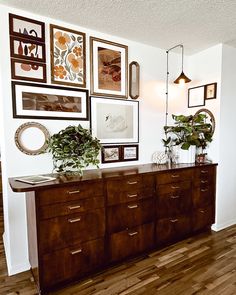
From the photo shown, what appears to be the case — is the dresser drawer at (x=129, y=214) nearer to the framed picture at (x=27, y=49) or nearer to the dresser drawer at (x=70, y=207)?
the dresser drawer at (x=70, y=207)

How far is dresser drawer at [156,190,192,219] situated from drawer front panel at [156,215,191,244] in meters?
0.07

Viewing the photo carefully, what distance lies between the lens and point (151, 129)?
291 centimetres

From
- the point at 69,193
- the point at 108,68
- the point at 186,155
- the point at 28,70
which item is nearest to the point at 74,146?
the point at 69,193

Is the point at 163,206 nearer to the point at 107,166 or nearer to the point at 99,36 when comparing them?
the point at 107,166

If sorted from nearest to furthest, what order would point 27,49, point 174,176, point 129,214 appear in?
point 27,49 < point 129,214 < point 174,176

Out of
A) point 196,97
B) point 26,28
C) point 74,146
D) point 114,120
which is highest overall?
point 26,28

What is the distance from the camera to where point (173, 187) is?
8.07 feet

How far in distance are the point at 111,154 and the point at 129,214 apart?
754 mm

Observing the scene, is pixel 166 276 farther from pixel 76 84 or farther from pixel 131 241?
pixel 76 84

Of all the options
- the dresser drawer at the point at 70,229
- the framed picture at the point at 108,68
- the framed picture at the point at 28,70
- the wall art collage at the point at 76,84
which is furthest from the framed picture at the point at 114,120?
the dresser drawer at the point at 70,229

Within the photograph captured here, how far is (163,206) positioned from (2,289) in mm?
1705

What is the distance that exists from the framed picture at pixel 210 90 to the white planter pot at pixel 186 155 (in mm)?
756

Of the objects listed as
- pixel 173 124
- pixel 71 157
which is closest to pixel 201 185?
pixel 173 124

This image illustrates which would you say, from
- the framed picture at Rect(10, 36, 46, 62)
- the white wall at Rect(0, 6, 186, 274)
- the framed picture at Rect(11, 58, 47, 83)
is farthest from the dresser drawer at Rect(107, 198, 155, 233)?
the framed picture at Rect(10, 36, 46, 62)
